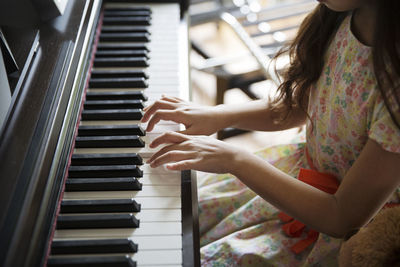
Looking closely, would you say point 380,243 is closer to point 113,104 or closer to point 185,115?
point 185,115

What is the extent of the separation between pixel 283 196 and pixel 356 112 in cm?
23

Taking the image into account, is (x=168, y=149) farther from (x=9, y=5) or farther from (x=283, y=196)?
(x=9, y=5)

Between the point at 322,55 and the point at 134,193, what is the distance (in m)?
0.55

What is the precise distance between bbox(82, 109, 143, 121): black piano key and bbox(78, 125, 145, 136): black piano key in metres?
0.05

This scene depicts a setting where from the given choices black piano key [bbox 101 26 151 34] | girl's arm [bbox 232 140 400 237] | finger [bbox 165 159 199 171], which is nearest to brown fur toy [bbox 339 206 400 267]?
girl's arm [bbox 232 140 400 237]

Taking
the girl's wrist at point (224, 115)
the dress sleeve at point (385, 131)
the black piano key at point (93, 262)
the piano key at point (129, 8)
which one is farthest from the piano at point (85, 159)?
the dress sleeve at point (385, 131)

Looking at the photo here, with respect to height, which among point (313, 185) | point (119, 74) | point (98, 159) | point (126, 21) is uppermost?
point (126, 21)

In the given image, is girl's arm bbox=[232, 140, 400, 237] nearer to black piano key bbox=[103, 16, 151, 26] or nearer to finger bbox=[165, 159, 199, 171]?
finger bbox=[165, 159, 199, 171]

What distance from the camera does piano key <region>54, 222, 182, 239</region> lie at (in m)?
0.87

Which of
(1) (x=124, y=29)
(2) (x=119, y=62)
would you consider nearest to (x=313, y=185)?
(2) (x=119, y=62)

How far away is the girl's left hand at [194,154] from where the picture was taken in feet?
3.21

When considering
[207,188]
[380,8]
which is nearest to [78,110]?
[207,188]

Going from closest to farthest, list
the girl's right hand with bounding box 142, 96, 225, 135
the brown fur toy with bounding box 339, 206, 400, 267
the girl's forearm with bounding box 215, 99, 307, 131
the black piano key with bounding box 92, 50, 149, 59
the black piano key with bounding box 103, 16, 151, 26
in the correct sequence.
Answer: the brown fur toy with bounding box 339, 206, 400, 267 → the girl's right hand with bounding box 142, 96, 225, 135 → the girl's forearm with bounding box 215, 99, 307, 131 → the black piano key with bounding box 92, 50, 149, 59 → the black piano key with bounding box 103, 16, 151, 26

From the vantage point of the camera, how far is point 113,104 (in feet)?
3.90
